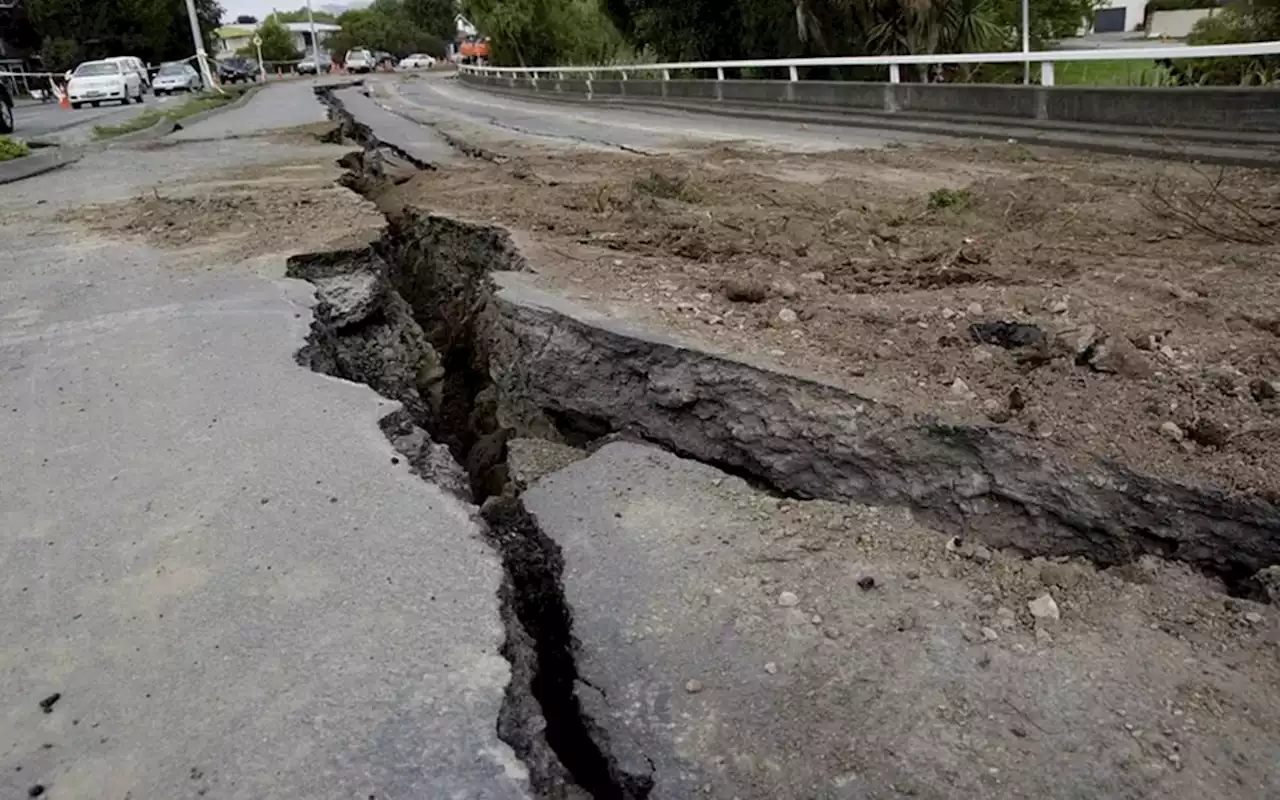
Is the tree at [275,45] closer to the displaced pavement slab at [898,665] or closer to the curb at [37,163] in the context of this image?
the curb at [37,163]

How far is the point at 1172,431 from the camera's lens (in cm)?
314

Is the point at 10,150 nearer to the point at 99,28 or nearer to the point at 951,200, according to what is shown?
the point at 951,200

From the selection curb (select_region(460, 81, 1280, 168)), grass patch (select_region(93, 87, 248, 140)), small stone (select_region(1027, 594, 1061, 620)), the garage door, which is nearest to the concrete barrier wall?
curb (select_region(460, 81, 1280, 168))

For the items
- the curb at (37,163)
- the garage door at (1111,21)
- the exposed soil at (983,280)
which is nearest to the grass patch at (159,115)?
the curb at (37,163)

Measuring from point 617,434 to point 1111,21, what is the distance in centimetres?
5031

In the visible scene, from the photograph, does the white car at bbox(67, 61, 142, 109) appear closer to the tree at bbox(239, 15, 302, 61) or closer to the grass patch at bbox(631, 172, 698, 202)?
the grass patch at bbox(631, 172, 698, 202)

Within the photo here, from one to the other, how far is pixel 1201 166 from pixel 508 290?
19.4ft

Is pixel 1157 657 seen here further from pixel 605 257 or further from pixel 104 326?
pixel 104 326

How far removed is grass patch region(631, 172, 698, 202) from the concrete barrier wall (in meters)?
4.84

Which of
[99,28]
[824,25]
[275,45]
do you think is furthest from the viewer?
[275,45]

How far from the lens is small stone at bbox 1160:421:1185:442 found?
3.12m

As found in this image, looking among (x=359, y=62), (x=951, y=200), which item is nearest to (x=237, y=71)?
(x=359, y=62)

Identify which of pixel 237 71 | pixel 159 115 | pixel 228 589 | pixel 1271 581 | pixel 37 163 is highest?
pixel 237 71

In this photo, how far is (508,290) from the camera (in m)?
5.17
